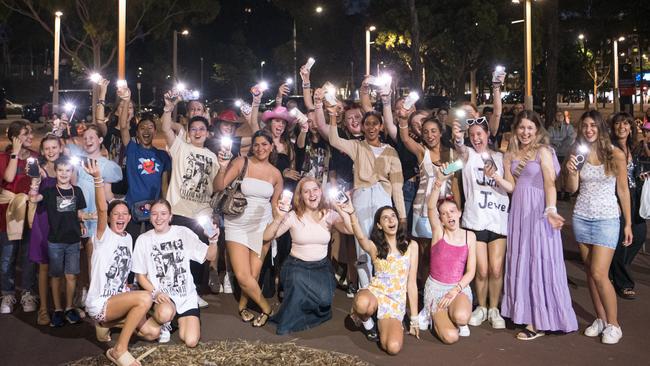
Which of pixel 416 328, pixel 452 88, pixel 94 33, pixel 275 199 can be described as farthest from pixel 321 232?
pixel 452 88

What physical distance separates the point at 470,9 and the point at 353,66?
17.8m

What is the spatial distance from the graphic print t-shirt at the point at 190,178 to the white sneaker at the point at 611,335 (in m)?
3.82

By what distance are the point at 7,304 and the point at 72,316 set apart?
90 cm

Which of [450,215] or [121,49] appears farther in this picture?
[121,49]

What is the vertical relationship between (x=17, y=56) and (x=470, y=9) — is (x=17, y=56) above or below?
above

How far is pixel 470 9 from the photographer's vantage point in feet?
142

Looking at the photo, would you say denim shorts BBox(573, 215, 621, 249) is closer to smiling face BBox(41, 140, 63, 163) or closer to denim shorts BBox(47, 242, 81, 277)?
denim shorts BBox(47, 242, 81, 277)

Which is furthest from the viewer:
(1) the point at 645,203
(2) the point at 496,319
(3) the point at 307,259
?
(1) the point at 645,203

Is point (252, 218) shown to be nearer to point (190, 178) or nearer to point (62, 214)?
point (190, 178)

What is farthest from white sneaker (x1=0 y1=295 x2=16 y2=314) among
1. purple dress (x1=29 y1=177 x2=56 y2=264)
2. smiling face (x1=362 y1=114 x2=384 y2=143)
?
smiling face (x1=362 y1=114 x2=384 y2=143)

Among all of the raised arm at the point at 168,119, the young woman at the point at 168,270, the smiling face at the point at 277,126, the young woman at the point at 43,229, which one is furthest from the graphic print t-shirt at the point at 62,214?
the smiling face at the point at 277,126

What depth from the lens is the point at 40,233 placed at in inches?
269

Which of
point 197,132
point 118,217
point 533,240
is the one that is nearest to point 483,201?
point 533,240

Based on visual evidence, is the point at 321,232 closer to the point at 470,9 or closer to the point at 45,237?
the point at 45,237
